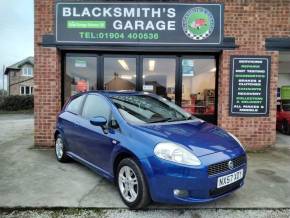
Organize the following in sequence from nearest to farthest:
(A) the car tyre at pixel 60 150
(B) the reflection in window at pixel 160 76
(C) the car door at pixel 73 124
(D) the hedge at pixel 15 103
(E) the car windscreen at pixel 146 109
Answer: (E) the car windscreen at pixel 146 109
(C) the car door at pixel 73 124
(A) the car tyre at pixel 60 150
(B) the reflection in window at pixel 160 76
(D) the hedge at pixel 15 103

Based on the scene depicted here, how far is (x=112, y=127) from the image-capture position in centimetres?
441

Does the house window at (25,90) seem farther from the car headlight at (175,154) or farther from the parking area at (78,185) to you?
the car headlight at (175,154)

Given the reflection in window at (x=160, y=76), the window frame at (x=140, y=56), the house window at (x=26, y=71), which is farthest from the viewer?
the house window at (x=26, y=71)

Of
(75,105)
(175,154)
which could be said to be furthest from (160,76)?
(175,154)

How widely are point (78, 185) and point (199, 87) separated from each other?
448 cm

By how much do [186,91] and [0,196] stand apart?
203 inches

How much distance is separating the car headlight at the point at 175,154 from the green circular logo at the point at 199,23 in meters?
4.47

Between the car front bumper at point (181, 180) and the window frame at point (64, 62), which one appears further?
the window frame at point (64, 62)

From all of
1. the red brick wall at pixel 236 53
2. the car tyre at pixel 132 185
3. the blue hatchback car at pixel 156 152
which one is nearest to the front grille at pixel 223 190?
the blue hatchback car at pixel 156 152

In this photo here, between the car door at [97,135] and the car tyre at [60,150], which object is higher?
the car door at [97,135]

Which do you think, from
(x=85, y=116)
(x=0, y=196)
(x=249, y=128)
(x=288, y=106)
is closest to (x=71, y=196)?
(x=0, y=196)

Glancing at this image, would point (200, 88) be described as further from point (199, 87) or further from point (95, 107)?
point (95, 107)

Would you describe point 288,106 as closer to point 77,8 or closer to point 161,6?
point 161,6

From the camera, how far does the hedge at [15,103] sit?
1077 inches
